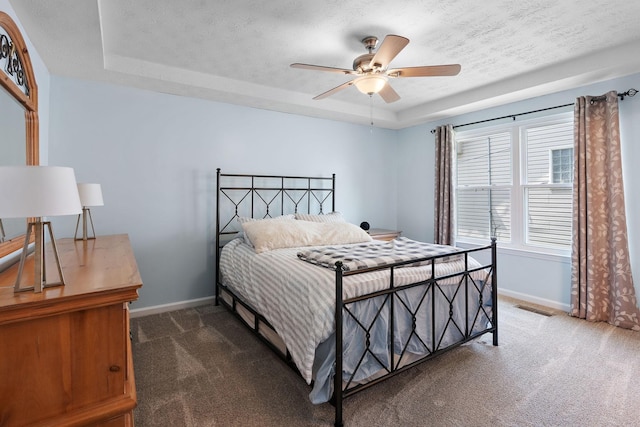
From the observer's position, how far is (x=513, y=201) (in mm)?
3912

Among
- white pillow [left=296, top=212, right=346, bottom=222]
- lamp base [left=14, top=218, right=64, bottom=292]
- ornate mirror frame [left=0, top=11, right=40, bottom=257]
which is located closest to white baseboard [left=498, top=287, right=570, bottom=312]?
white pillow [left=296, top=212, right=346, bottom=222]

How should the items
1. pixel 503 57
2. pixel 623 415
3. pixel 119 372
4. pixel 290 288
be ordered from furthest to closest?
1. pixel 503 57
2. pixel 290 288
3. pixel 623 415
4. pixel 119 372

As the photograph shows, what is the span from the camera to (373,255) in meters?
2.43

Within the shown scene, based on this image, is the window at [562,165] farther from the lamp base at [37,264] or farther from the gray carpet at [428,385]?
the lamp base at [37,264]

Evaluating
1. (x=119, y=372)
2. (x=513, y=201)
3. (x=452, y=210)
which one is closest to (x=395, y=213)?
(x=452, y=210)

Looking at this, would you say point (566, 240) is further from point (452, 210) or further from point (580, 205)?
point (452, 210)

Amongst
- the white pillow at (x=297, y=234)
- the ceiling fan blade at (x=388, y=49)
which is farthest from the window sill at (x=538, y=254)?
the ceiling fan blade at (x=388, y=49)

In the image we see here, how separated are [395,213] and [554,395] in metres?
3.51

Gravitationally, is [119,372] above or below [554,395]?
above

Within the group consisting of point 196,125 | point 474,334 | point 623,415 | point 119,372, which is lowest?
point 623,415

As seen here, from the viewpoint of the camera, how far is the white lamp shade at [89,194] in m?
2.35

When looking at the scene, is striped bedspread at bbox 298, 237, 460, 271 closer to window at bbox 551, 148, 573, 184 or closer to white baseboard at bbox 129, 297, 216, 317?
white baseboard at bbox 129, 297, 216, 317

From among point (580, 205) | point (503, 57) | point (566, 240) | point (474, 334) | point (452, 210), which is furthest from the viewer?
point (452, 210)

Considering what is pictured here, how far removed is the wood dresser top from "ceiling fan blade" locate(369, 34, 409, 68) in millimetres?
1814
